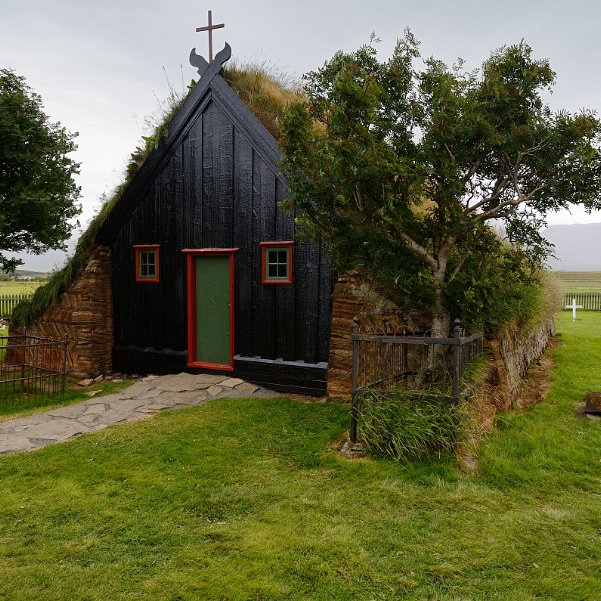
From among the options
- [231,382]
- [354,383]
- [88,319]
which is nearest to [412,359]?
[354,383]

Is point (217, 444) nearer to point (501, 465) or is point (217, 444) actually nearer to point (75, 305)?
point (501, 465)

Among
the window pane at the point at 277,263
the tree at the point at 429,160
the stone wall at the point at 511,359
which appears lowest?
the stone wall at the point at 511,359

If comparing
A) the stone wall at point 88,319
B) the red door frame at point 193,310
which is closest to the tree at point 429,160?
the red door frame at point 193,310

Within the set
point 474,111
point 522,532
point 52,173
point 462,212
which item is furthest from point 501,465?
point 52,173

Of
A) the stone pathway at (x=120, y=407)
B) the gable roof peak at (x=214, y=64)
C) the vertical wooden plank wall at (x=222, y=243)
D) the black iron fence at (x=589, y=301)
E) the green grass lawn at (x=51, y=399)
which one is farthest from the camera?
the black iron fence at (x=589, y=301)

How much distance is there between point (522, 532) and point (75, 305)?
→ 9989 mm

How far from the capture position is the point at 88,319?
10.9 meters

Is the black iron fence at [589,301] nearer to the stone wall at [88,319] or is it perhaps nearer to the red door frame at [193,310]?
the red door frame at [193,310]

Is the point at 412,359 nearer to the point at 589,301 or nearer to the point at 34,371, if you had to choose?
the point at 34,371

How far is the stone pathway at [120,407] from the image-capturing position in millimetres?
6547

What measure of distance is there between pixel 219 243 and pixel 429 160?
5122 mm

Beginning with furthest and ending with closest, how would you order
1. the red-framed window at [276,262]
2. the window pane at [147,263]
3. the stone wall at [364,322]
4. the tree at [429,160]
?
1. the window pane at [147,263]
2. the red-framed window at [276,262]
3. the stone wall at [364,322]
4. the tree at [429,160]

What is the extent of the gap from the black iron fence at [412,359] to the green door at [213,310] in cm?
332

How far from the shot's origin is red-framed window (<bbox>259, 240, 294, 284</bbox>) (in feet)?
29.4
